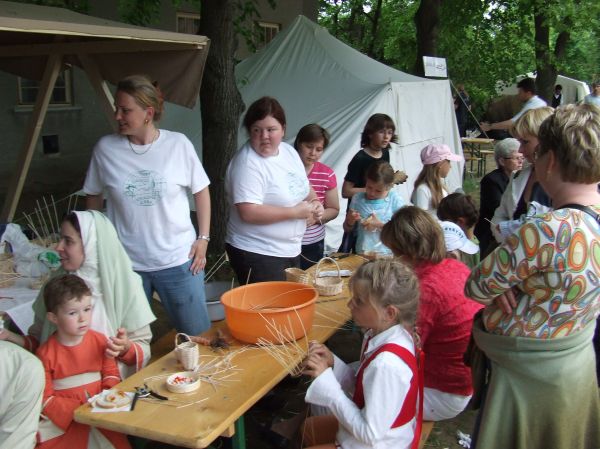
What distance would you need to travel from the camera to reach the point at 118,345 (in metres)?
2.39

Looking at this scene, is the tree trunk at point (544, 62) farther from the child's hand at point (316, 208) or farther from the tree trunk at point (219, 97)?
the child's hand at point (316, 208)

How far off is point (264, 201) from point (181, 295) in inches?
26.0

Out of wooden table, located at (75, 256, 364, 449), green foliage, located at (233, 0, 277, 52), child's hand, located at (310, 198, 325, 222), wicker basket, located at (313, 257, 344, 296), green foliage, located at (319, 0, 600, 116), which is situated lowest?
wooden table, located at (75, 256, 364, 449)

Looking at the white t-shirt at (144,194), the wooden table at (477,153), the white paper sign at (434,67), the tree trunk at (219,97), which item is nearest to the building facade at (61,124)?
the white paper sign at (434,67)

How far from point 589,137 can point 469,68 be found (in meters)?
17.3

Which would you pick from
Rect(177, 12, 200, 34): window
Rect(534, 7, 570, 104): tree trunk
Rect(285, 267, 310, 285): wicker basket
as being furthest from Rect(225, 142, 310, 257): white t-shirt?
Rect(534, 7, 570, 104): tree trunk

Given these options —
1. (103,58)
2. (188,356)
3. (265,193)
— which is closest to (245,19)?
(103,58)

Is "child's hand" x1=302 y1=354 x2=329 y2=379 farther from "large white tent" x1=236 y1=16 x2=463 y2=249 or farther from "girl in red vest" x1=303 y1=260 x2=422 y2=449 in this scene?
"large white tent" x1=236 y1=16 x2=463 y2=249

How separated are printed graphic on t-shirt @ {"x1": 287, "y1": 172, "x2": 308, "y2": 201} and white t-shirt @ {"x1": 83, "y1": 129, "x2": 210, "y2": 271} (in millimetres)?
610

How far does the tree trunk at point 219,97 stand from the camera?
5.70 metres

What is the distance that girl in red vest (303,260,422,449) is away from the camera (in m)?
1.98

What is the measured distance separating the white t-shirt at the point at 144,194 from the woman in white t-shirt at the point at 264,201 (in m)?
0.34

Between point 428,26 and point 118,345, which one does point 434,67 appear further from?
point 118,345

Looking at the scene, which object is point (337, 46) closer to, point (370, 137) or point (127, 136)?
point (370, 137)
